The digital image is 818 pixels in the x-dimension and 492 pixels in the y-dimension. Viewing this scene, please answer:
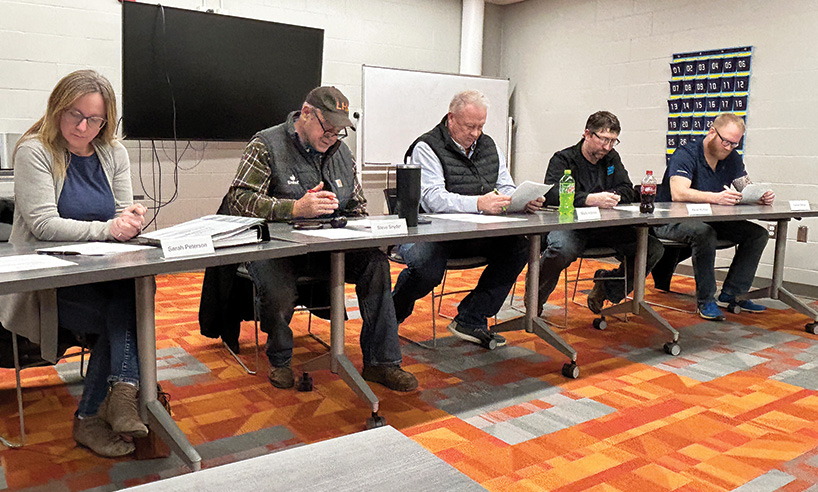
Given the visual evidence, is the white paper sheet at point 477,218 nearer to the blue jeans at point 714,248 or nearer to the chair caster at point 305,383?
the chair caster at point 305,383

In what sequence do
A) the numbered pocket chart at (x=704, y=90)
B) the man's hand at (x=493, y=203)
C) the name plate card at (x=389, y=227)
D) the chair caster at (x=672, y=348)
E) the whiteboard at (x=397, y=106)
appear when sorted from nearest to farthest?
the name plate card at (x=389, y=227) → the man's hand at (x=493, y=203) → the chair caster at (x=672, y=348) → the numbered pocket chart at (x=704, y=90) → the whiteboard at (x=397, y=106)

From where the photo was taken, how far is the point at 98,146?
2061mm

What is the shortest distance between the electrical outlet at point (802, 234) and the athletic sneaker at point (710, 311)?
3.68ft

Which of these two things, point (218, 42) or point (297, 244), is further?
point (218, 42)

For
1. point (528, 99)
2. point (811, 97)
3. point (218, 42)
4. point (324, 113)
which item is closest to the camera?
point (324, 113)

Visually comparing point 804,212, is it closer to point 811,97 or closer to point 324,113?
point 811,97

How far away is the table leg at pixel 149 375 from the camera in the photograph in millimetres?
1764

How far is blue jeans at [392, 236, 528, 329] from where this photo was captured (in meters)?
2.79

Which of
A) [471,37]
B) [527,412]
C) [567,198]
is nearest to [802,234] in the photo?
[567,198]

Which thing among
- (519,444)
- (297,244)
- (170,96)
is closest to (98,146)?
(297,244)

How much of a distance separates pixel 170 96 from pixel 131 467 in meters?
3.07

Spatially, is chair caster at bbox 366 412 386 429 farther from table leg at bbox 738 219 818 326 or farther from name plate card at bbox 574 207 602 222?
table leg at bbox 738 219 818 326

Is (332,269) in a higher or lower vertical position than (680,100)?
lower

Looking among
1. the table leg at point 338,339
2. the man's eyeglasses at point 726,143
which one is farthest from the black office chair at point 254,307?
the man's eyeglasses at point 726,143
